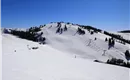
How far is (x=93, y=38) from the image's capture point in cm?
10219

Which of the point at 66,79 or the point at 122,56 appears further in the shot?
the point at 122,56

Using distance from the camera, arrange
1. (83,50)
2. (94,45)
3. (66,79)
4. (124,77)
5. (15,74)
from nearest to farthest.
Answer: (15,74)
(66,79)
(124,77)
(83,50)
(94,45)

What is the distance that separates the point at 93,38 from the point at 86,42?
33.9ft

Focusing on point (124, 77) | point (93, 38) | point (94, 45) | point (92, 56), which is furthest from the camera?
point (93, 38)

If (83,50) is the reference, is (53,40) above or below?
above

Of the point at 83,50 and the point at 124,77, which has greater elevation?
the point at 124,77

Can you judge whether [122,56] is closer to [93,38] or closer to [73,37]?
[93,38]

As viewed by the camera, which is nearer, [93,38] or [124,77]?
[124,77]

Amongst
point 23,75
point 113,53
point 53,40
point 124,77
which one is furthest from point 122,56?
point 23,75

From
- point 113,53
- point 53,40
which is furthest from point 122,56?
point 53,40

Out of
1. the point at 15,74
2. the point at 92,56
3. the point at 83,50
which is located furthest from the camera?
the point at 83,50

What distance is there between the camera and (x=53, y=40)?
95.0 meters

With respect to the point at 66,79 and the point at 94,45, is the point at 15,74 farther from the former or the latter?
the point at 94,45

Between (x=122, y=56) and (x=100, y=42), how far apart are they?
73.5ft
